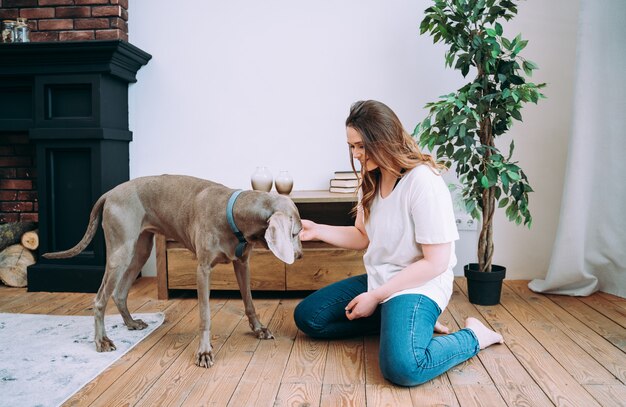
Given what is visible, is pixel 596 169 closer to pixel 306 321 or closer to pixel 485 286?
pixel 485 286

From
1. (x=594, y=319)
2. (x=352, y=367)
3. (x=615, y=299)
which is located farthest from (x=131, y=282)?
(x=615, y=299)

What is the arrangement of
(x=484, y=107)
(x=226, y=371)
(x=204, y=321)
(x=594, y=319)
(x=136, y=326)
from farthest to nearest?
(x=484, y=107) → (x=594, y=319) → (x=136, y=326) → (x=204, y=321) → (x=226, y=371)

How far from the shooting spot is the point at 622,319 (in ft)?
8.53

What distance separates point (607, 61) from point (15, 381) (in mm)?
3094

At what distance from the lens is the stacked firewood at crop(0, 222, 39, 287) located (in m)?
3.32

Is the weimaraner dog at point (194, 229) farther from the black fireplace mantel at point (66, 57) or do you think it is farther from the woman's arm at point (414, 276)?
the black fireplace mantel at point (66, 57)

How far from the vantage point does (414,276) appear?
199 cm

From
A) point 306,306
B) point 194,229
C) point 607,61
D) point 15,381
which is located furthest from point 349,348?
point 607,61

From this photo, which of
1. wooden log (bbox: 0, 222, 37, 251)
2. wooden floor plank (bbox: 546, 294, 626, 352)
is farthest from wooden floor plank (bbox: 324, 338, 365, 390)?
wooden log (bbox: 0, 222, 37, 251)

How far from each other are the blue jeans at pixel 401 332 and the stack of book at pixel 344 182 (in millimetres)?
904

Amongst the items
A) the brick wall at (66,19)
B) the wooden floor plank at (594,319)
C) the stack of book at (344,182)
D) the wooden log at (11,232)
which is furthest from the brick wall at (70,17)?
the wooden floor plank at (594,319)

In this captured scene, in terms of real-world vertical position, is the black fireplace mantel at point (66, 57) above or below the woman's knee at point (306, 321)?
above

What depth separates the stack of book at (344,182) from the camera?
3.14m

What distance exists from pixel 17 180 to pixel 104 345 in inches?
74.8
